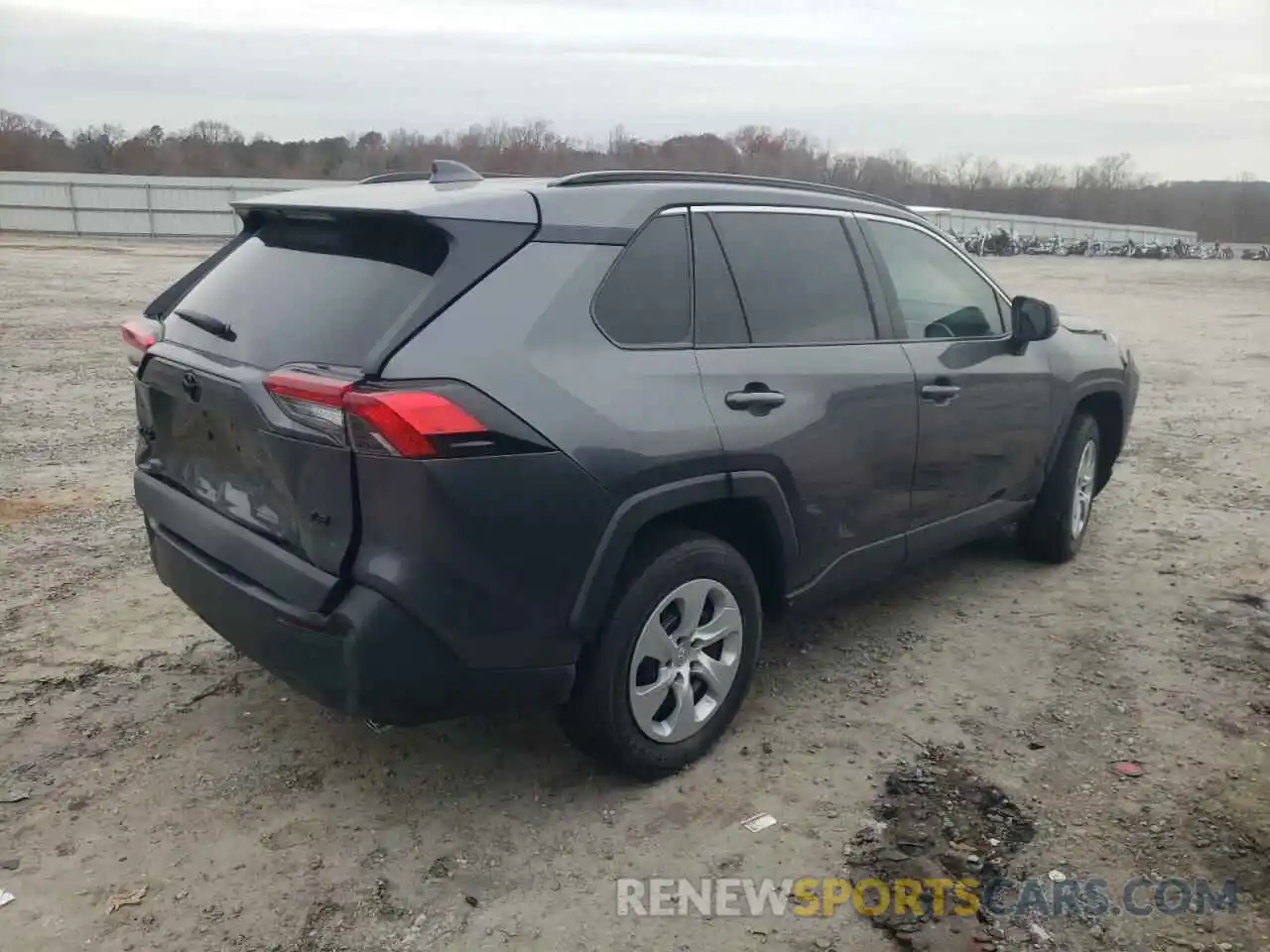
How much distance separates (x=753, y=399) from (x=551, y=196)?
2.96 ft

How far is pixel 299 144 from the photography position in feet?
201

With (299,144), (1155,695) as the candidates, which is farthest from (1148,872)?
(299,144)

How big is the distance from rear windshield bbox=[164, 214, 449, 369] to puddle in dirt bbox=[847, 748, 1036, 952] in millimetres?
2032

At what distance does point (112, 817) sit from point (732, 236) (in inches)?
105

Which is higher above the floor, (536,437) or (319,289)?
(319,289)

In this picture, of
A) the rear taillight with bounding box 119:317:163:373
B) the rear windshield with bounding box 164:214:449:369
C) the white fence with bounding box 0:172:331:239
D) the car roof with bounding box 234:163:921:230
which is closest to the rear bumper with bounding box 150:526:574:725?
the rear windshield with bounding box 164:214:449:369

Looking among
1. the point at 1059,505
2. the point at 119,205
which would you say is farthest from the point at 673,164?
the point at 1059,505

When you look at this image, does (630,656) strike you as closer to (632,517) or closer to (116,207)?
(632,517)

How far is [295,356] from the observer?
9.34ft

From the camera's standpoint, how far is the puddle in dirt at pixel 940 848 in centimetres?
269

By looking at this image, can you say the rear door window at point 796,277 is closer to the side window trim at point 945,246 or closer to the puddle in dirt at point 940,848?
the side window trim at point 945,246

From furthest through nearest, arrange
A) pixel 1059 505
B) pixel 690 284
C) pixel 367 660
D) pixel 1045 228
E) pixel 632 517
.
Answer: pixel 1045 228
pixel 1059 505
pixel 690 284
pixel 632 517
pixel 367 660

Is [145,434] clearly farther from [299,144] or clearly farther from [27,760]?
[299,144]

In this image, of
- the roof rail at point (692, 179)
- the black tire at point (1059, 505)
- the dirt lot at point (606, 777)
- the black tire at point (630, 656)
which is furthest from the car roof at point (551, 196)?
the black tire at point (1059, 505)
